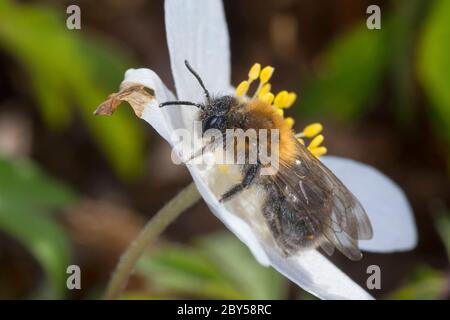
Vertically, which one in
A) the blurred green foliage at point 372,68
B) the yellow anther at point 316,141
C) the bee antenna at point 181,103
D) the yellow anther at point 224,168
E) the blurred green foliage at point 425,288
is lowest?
the blurred green foliage at point 425,288

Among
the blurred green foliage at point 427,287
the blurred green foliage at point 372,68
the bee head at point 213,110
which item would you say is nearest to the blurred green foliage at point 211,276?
the blurred green foliage at point 427,287

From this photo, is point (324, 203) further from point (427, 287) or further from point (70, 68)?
point (70, 68)

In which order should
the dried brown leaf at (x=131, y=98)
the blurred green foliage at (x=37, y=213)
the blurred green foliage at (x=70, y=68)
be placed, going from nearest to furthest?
the dried brown leaf at (x=131, y=98) < the blurred green foliage at (x=37, y=213) < the blurred green foliage at (x=70, y=68)

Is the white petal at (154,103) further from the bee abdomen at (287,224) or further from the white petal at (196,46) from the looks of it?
the bee abdomen at (287,224)

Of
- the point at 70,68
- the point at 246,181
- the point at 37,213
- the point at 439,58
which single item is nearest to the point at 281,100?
the point at 246,181

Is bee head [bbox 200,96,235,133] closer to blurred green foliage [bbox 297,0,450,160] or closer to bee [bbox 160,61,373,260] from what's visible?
bee [bbox 160,61,373,260]

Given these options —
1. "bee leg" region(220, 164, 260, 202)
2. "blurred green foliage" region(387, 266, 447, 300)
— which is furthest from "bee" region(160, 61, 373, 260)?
"blurred green foliage" region(387, 266, 447, 300)
